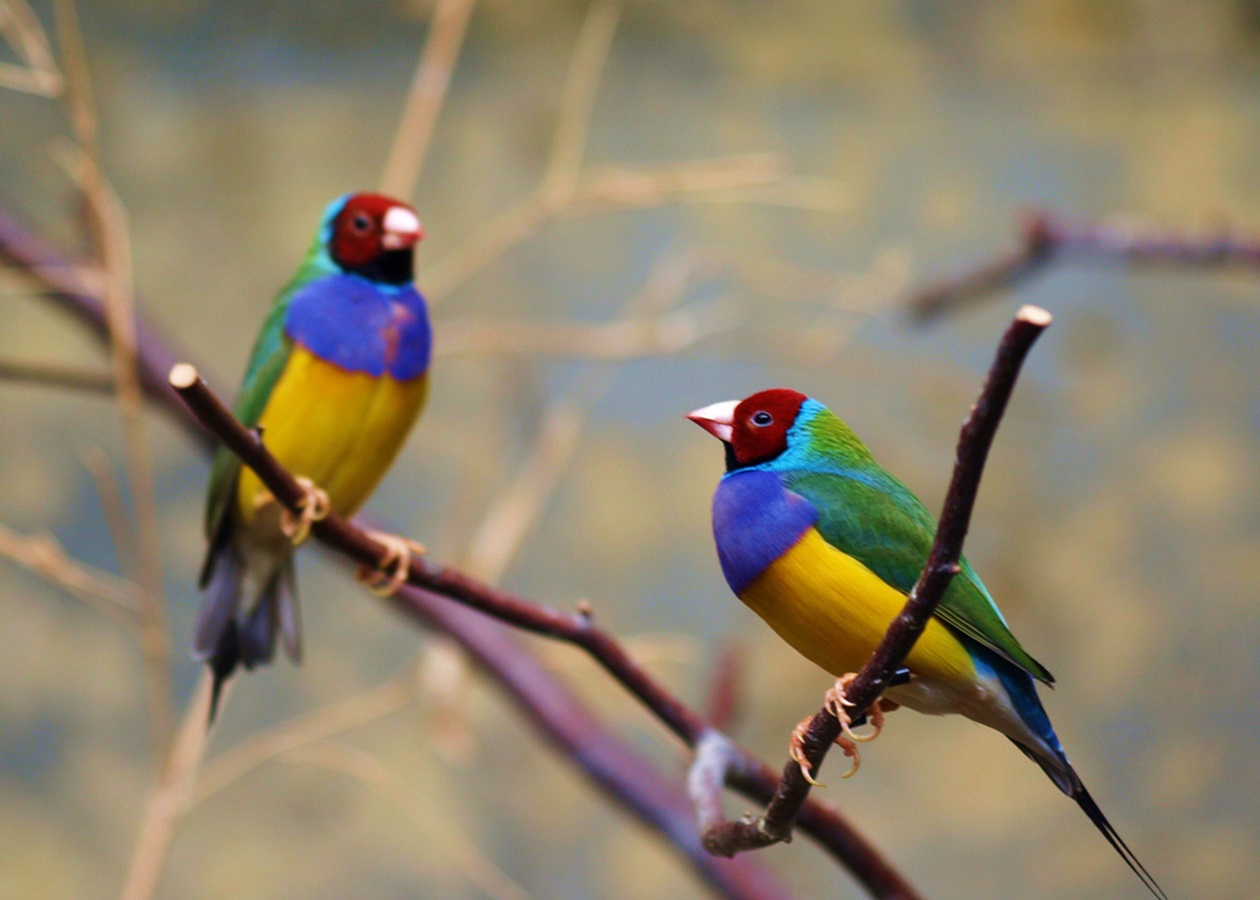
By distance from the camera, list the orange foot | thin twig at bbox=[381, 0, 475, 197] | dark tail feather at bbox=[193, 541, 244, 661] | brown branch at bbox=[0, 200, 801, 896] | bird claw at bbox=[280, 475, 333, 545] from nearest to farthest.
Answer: the orange foot < bird claw at bbox=[280, 475, 333, 545] < dark tail feather at bbox=[193, 541, 244, 661] < brown branch at bbox=[0, 200, 801, 896] < thin twig at bbox=[381, 0, 475, 197]

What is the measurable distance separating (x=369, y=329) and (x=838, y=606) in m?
0.60

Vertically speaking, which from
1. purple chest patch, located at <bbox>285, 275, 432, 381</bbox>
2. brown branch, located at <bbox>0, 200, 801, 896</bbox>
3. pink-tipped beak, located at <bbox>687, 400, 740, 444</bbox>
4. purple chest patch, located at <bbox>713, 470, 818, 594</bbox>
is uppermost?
pink-tipped beak, located at <bbox>687, 400, 740, 444</bbox>

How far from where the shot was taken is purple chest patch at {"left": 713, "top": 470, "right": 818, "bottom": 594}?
0.57m

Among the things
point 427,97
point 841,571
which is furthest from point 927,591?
point 427,97

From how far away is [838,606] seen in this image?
0.59 m

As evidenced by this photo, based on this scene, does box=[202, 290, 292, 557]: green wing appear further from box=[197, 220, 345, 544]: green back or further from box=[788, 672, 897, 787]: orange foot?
box=[788, 672, 897, 787]: orange foot

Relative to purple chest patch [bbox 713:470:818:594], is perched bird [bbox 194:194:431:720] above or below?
below

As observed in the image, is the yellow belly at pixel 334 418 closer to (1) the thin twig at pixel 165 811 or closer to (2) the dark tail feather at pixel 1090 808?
(1) the thin twig at pixel 165 811

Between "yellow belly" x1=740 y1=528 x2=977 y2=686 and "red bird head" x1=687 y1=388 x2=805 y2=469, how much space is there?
0.05m

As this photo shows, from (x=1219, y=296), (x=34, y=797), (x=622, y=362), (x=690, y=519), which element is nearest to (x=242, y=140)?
(x=622, y=362)

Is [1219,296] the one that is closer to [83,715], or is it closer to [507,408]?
[507,408]

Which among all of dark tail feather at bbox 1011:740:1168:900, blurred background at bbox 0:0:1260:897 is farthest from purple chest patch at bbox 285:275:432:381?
blurred background at bbox 0:0:1260:897

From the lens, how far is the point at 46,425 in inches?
93.9

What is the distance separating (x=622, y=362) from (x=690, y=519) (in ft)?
1.14
